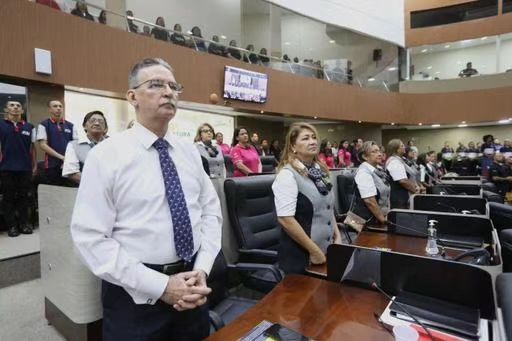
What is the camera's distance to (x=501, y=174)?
7000 millimetres

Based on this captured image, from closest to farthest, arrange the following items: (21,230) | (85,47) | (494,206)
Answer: (494,206)
(21,230)
(85,47)

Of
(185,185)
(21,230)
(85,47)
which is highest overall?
(85,47)

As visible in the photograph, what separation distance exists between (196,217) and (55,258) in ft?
3.93

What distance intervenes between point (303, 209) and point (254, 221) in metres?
0.59

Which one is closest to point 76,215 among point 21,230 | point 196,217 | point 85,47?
point 196,217

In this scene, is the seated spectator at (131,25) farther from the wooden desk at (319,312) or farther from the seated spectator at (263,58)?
the wooden desk at (319,312)

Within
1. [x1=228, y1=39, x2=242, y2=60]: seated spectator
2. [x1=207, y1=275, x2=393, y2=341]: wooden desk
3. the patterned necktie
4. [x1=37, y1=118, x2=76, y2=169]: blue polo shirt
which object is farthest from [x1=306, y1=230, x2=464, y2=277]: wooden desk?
[x1=228, y1=39, x2=242, y2=60]: seated spectator

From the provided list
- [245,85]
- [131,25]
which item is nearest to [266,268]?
[131,25]

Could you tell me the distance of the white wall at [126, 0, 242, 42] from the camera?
7587 mm

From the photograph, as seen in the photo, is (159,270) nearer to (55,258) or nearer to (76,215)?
(76,215)

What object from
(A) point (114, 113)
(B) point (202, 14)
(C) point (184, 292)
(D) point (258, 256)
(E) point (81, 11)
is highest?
(B) point (202, 14)

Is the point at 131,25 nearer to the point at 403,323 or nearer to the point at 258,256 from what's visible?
the point at 258,256

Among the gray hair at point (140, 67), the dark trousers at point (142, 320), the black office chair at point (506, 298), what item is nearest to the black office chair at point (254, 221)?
the dark trousers at point (142, 320)

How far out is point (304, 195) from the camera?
1.90 meters
